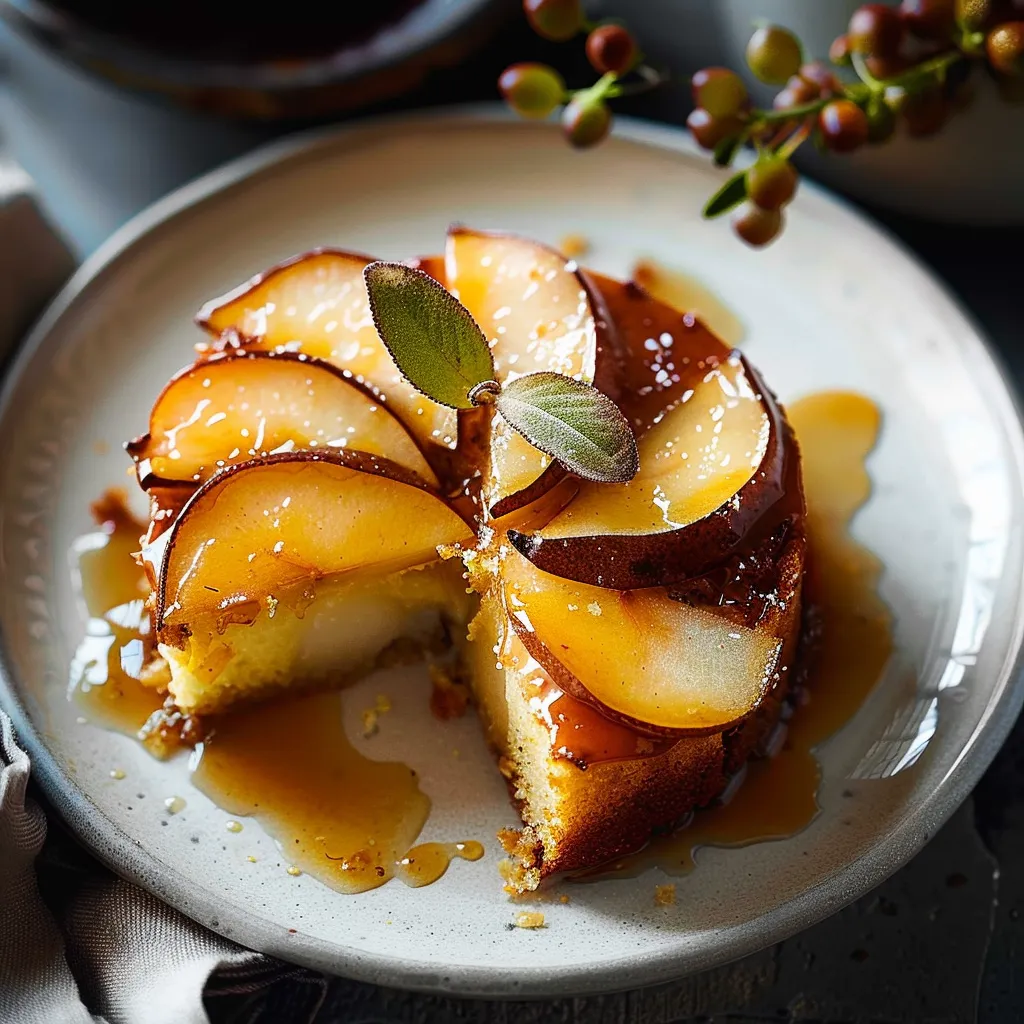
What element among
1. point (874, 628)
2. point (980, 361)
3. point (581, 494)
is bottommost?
point (874, 628)

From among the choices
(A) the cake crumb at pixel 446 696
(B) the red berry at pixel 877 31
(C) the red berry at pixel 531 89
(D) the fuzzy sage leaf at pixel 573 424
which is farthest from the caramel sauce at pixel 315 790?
(B) the red berry at pixel 877 31

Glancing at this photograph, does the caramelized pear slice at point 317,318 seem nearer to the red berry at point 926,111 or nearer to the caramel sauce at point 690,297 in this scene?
the caramel sauce at point 690,297

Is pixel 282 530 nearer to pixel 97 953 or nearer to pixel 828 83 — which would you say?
pixel 97 953

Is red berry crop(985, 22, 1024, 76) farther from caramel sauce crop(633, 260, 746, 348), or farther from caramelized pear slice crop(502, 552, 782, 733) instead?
caramelized pear slice crop(502, 552, 782, 733)

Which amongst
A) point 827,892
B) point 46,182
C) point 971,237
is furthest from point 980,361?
point 46,182

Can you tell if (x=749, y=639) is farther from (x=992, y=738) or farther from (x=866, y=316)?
(x=866, y=316)
